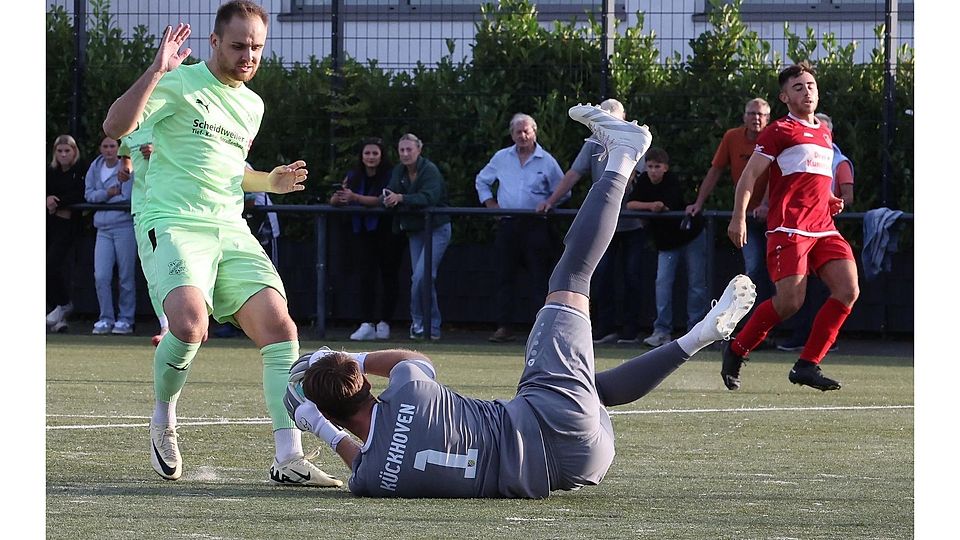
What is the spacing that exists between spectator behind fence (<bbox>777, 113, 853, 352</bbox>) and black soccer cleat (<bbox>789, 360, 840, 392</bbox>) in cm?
415

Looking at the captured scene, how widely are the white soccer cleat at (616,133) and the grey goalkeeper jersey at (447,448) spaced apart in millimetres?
1555

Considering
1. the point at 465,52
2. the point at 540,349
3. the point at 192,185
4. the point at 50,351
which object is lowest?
the point at 50,351

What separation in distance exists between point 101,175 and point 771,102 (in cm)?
663

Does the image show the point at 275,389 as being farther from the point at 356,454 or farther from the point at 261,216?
the point at 261,216

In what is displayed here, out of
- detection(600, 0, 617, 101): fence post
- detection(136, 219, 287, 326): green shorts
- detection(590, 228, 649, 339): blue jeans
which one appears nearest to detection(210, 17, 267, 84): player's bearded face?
detection(136, 219, 287, 326): green shorts

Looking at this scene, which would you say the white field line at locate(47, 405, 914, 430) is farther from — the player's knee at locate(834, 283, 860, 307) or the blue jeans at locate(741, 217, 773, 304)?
the blue jeans at locate(741, 217, 773, 304)

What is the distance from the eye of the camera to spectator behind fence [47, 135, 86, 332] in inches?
595

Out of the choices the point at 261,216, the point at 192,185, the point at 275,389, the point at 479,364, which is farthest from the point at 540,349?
the point at 261,216

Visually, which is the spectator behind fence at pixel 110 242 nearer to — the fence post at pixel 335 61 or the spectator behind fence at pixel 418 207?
the fence post at pixel 335 61

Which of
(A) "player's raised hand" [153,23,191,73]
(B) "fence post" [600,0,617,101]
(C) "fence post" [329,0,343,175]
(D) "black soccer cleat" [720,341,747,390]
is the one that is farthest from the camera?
(C) "fence post" [329,0,343,175]

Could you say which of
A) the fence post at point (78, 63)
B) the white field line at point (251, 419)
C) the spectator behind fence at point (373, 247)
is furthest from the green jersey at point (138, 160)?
the fence post at point (78, 63)

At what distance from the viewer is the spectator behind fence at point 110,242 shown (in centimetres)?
1507

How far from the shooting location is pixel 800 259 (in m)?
9.19

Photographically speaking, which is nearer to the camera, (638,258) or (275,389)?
(275,389)
